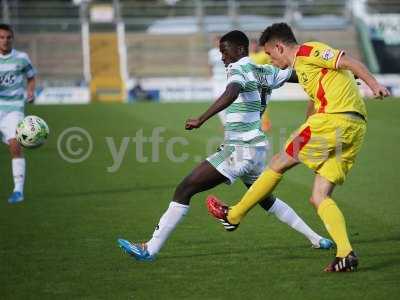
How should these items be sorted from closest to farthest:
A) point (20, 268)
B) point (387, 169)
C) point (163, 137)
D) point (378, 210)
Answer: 1. point (20, 268)
2. point (378, 210)
3. point (387, 169)
4. point (163, 137)

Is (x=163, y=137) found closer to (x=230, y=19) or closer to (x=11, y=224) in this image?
(x=11, y=224)

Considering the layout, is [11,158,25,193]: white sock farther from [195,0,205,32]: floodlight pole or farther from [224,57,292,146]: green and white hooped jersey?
[195,0,205,32]: floodlight pole

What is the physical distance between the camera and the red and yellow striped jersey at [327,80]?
25.6 ft

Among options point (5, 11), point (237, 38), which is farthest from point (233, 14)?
point (237, 38)

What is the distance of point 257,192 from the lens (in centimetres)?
820

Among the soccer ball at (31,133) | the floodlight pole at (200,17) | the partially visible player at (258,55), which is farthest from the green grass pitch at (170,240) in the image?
the floodlight pole at (200,17)

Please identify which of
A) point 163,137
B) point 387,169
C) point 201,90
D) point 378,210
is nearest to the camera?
point 378,210

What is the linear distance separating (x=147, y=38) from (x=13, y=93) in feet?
99.4

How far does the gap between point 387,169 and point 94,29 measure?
95.2 ft

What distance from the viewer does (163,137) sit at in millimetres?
21672

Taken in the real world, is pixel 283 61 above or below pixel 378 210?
→ above

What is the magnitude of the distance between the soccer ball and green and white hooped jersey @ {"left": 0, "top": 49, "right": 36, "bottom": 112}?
0.85 meters

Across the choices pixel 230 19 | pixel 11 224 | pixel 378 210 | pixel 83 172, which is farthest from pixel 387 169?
pixel 230 19

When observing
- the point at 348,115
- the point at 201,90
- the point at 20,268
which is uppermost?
the point at 348,115
